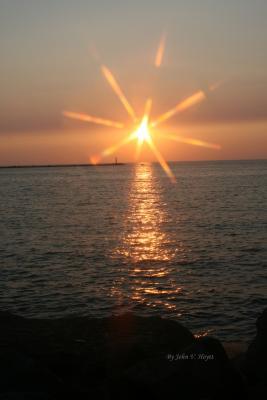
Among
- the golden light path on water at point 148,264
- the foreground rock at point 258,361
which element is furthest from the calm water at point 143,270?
the foreground rock at point 258,361

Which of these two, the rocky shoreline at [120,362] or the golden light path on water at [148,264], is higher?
the rocky shoreline at [120,362]

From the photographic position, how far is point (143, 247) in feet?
124

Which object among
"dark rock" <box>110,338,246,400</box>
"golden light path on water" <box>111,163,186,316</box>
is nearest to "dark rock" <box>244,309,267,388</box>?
"dark rock" <box>110,338,246,400</box>

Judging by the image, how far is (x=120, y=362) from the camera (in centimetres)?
1057

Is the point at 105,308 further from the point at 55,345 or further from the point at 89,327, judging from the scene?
the point at 55,345

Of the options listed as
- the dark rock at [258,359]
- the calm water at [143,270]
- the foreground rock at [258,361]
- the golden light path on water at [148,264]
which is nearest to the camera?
the foreground rock at [258,361]

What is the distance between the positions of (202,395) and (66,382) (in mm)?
2969

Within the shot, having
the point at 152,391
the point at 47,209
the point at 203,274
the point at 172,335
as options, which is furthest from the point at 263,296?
the point at 47,209

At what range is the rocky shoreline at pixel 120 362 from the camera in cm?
908

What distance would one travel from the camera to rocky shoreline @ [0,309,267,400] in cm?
908

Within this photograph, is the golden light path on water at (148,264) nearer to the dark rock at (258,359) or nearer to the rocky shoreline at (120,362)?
the rocky shoreline at (120,362)

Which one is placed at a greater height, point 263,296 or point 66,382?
point 66,382

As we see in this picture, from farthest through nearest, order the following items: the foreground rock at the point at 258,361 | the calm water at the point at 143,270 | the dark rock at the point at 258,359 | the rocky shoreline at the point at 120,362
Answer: the calm water at the point at 143,270, the dark rock at the point at 258,359, the foreground rock at the point at 258,361, the rocky shoreline at the point at 120,362

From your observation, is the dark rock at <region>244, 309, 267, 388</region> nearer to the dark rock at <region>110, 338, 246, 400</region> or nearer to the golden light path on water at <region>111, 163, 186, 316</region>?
the dark rock at <region>110, 338, 246, 400</region>
